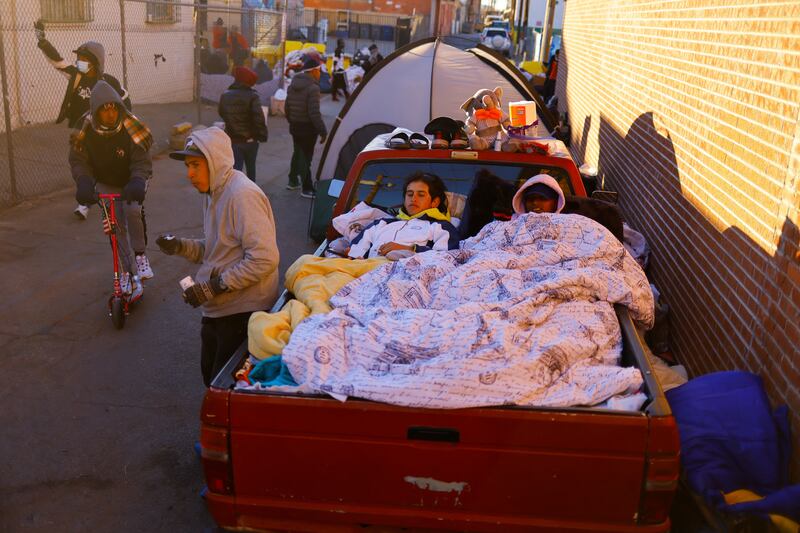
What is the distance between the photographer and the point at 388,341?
3.73m

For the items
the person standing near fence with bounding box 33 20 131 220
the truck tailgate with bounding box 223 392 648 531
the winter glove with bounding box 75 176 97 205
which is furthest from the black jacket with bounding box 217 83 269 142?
the truck tailgate with bounding box 223 392 648 531

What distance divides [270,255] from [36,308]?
3.56m

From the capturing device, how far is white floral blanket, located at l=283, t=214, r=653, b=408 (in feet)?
11.1

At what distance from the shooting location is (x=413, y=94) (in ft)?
38.5

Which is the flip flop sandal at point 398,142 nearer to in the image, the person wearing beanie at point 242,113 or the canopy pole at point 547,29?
the person wearing beanie at point 242,113

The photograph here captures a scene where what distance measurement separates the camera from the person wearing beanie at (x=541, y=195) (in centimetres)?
562

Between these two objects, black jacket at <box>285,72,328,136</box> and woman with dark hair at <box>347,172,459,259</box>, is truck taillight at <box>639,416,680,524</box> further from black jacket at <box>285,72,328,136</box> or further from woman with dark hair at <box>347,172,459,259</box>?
black jacket at <box>285,72,328,136</box>

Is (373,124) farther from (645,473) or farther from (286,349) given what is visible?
(645,473)

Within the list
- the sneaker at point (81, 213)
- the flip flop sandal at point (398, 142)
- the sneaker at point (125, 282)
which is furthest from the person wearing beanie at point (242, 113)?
the flip flop sandal at point (398, 142)

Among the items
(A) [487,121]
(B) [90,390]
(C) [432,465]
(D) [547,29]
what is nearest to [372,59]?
(D) [547,29]

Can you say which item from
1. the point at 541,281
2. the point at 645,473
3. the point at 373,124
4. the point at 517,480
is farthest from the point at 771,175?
the point at 373,124

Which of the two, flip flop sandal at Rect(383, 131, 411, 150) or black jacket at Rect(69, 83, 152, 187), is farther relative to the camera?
black jacket at Rect(69, 83, 152, 187)

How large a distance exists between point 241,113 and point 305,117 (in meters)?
1.65

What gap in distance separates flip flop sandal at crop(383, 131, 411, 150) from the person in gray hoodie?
6.32 ft
